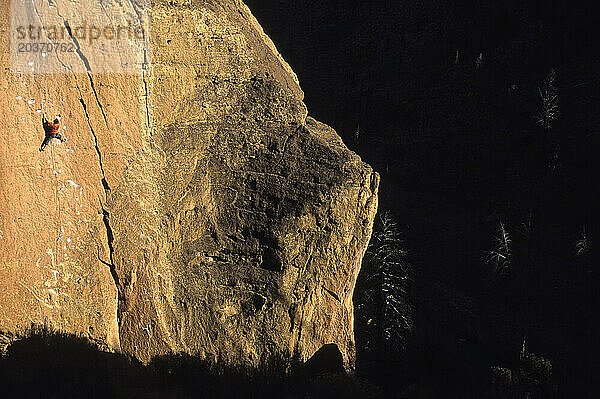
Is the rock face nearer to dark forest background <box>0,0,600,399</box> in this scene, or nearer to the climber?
the climber

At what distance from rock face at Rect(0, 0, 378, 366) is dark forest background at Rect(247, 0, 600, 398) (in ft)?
A: 23.0

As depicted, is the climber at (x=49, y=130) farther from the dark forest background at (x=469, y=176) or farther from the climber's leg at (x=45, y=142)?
the dark forest background at (x=469, y=176)

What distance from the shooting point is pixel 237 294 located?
7.87 m

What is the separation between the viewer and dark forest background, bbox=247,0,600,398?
16734 mm

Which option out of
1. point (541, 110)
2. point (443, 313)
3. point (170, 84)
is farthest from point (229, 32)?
point (541, 110)

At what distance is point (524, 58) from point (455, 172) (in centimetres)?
589

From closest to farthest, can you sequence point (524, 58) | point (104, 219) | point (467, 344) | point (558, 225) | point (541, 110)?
point (104, 219) → point (467, 344) → point (558, 225) → point (541, 110) → point (524, 58)

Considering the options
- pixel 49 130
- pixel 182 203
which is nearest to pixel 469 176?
pixel 182 203

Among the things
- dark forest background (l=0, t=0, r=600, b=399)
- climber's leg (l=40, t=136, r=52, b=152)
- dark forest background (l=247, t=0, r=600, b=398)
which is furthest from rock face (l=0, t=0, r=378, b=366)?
dark forest background (l=247, t=0, r=600, b=398)

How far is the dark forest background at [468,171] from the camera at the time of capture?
16.7 meters

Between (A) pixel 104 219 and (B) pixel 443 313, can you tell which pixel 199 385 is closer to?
(A) pixel 104 219

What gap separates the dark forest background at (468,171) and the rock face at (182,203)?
23.0ft

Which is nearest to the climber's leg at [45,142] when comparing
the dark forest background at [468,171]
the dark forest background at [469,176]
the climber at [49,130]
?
the climber at [49,130]

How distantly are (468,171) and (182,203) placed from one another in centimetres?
1656
